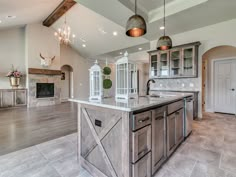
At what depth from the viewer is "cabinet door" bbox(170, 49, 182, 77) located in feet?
15.8

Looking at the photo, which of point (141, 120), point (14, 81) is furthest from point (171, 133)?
point (14, 81)

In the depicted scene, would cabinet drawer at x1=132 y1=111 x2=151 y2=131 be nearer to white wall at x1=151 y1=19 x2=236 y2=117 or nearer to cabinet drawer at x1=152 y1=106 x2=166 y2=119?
cabinet drawer at x1=152 y1=106 x2=166 y2=119

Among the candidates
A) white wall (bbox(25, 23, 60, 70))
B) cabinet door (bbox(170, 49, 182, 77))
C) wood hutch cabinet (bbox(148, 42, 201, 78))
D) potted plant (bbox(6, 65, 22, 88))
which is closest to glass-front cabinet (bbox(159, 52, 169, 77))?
wood hutch cabinet (bbox(148, 42, 201, 78))

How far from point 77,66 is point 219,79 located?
814 cm

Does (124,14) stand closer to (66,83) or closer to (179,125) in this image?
(179,125)

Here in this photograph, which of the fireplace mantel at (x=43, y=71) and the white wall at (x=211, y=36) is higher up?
the white wall at (x=211, y=36)

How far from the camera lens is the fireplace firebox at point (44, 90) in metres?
7.61

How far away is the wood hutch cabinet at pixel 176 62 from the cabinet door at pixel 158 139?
3.38 meters

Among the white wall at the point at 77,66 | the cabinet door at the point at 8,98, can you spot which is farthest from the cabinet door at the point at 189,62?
the cabinet door at the point at 8,98

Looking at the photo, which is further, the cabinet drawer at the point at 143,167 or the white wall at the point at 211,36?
the white wall at the point at 211,36

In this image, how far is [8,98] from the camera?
264 inches

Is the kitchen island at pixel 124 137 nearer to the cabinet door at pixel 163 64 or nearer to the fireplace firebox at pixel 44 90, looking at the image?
the cabinet door at pixel 163 64

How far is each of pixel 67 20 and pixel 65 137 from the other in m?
6.17

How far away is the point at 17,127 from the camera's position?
377 cm
